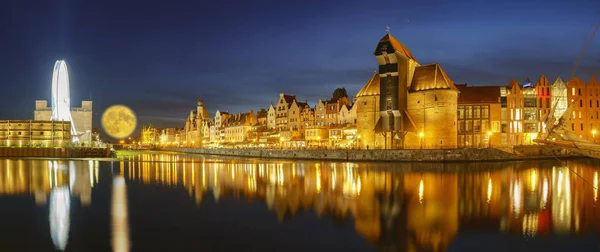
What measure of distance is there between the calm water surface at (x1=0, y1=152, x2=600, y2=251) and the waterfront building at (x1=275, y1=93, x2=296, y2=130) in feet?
209

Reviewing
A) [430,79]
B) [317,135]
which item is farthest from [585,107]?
[317,135]

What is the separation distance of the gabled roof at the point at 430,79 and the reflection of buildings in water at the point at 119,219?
4111 cm

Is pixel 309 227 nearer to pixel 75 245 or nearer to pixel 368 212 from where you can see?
pixel 368 212

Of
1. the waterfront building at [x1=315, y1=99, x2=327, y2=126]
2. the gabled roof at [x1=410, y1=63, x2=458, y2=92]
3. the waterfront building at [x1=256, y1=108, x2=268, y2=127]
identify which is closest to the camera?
the gabled roof at [x1=410, y1=63, x2=458, y2=92]

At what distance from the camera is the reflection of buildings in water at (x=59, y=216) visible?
1379 centimetres

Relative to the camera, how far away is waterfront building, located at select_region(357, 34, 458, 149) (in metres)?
54.8

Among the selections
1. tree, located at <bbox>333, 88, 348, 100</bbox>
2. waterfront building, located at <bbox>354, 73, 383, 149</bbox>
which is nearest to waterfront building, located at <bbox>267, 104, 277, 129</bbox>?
tree, located at <bbox>333, 88, 348, 100</bbox>

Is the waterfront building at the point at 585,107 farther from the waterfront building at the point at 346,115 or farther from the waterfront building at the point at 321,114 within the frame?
the waterfront building at the point at 321,114

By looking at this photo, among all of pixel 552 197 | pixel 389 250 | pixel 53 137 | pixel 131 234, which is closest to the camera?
pixel 389 250

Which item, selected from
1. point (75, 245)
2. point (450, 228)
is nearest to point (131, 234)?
point (75, 245)

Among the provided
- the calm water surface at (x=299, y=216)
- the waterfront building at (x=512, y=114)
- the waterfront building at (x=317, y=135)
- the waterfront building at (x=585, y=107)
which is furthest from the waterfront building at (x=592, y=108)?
the calm water surface at (x=299, y=216)

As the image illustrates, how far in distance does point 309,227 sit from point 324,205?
460 cm

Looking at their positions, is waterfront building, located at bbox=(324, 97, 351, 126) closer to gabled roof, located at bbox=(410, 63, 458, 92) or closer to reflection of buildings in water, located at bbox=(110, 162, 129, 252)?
gabled roof, located at bbox=(410, 63, 458, 92)

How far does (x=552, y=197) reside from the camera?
917 inches
